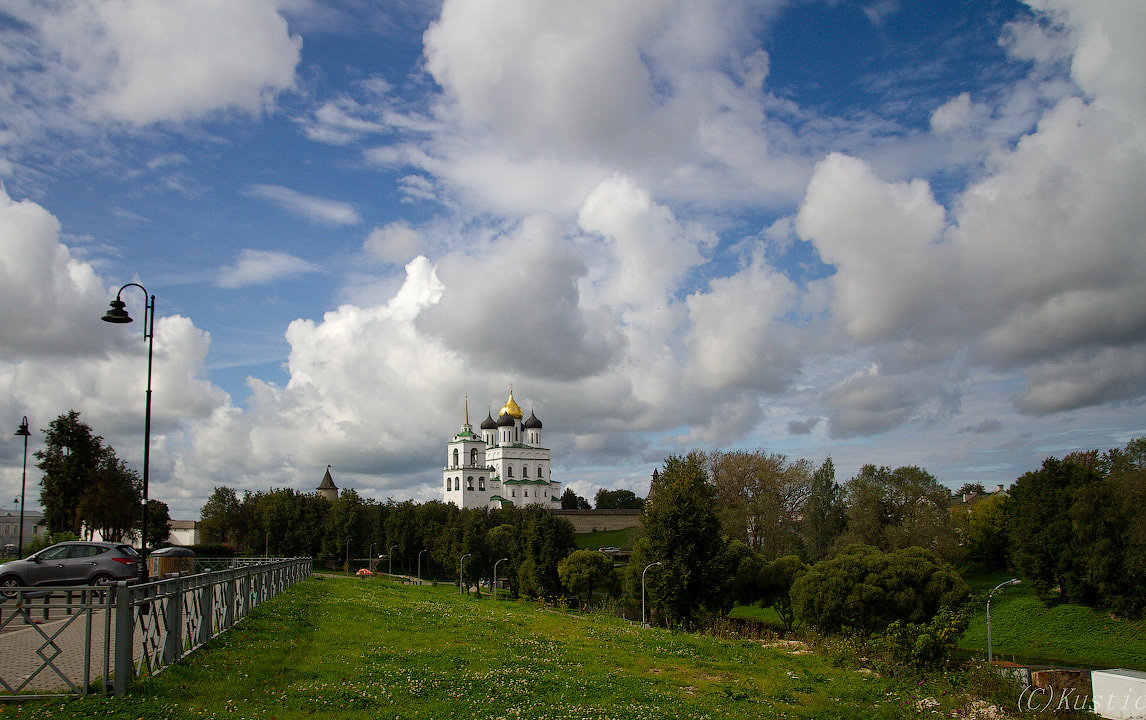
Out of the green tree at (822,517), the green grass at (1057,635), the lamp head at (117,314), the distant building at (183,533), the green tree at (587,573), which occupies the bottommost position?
the green grass at (1057,635)

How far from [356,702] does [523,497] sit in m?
110

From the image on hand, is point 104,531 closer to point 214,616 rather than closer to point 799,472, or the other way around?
point 214,616

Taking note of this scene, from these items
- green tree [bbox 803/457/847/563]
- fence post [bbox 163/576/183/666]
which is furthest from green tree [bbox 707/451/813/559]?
fence post [bbox 163/576/183/666]

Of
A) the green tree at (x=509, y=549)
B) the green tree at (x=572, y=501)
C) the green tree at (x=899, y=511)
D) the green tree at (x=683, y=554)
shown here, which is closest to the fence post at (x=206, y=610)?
the green tree at (x=683, y=554)

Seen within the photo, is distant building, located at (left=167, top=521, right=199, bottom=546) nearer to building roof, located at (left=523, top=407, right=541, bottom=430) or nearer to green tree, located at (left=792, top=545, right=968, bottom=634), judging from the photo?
building roof, located at (left=523, top=407, right=541, bottom=430)

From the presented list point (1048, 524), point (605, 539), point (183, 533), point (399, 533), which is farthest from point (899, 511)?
point (183, 533)

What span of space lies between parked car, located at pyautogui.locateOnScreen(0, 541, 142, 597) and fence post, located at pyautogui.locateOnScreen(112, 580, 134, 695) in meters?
10.5

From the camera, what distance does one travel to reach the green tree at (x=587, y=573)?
53.3 m

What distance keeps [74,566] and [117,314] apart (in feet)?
28.5

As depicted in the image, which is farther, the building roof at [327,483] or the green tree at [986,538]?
the building roof at [327,483]

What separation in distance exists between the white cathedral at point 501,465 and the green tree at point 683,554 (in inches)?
3056

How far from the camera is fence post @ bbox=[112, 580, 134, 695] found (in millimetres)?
10750

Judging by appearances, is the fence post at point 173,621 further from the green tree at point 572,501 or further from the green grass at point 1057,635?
the green tree at point 572,501

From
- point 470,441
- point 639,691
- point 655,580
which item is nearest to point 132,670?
point 639,691
